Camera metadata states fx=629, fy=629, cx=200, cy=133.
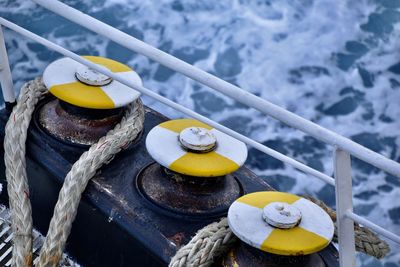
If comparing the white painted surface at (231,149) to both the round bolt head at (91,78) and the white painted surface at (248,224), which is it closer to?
the white painted surface at (248,224)

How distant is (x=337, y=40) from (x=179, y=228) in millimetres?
3682

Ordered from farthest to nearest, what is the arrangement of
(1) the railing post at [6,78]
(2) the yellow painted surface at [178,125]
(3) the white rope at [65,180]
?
(1) the railing post at [6,78] < (2) the yellow painted surface at [178,125] < (3) the white rope at [65,180]

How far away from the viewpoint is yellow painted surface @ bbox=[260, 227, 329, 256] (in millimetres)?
1513

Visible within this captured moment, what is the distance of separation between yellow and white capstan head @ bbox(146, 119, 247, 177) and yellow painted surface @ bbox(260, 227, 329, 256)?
0.29 m

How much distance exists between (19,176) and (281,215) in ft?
2.69

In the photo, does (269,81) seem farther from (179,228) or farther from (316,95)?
(179,228)

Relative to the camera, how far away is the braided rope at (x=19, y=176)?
6.06ft

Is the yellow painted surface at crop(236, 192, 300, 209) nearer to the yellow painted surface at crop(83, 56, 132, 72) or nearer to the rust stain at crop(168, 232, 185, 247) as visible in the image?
the rust stain at crop(168, 232, 185, 247)

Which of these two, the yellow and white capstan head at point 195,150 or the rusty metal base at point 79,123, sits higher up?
the yellow and white capstan head at point 195,150

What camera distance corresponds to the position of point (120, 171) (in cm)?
194

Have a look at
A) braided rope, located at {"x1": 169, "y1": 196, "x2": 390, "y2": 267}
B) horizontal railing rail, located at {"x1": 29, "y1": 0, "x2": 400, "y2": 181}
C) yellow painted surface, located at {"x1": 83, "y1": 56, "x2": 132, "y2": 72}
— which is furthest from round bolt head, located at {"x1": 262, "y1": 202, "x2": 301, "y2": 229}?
yellow painted surface, located at {"x1": 83, "y1": 56, "x2": 132, "y2": 72}

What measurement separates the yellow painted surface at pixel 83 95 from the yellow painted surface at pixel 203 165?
0.33 m

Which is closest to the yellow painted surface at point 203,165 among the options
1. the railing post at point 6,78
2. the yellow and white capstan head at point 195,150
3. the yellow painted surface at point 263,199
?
the yellow and white capstan head at point 195,150

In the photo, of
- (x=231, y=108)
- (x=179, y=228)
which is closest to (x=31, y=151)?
(x=179, y=228)
